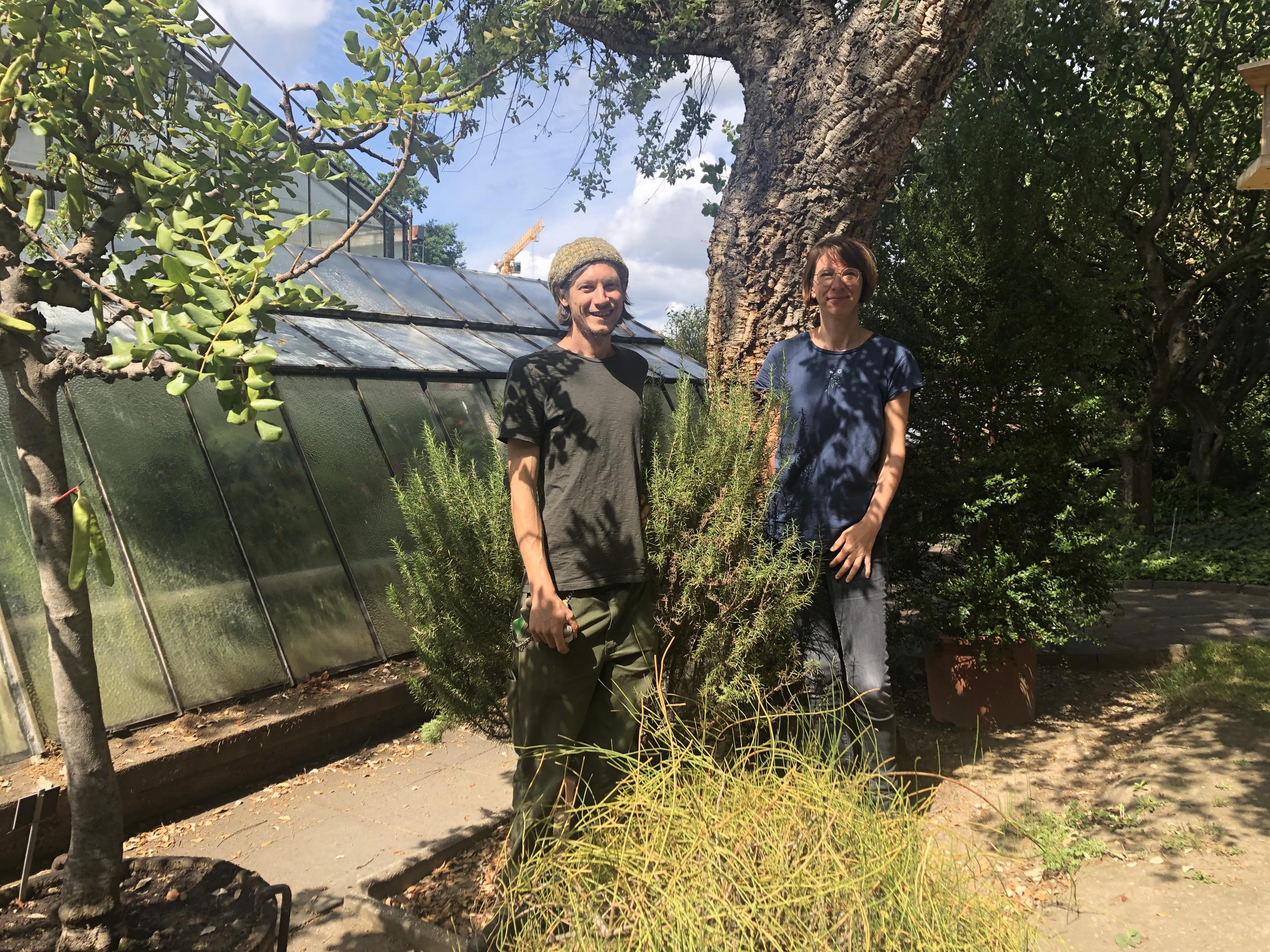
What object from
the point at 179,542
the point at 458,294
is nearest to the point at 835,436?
the point at 179,542

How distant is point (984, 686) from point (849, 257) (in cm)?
279

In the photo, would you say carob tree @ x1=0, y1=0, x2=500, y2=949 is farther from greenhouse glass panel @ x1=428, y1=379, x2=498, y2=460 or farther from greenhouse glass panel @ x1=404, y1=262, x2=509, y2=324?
greenhouse glass panel @ x1=404, y1=262, x2=509, y2=324

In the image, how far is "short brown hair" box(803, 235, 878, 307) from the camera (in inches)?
137

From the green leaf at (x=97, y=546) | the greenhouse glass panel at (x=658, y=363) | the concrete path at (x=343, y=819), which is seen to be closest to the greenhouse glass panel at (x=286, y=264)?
the greenhouse glass panel at (x=658, y=363)

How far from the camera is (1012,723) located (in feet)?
16.7

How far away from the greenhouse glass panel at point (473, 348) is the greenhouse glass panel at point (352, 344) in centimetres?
79

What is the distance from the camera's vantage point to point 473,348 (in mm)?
8500

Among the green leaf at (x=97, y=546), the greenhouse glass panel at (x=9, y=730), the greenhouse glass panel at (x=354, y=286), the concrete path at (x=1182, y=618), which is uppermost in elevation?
the greenhouse glass panel at (x=354, y=286)

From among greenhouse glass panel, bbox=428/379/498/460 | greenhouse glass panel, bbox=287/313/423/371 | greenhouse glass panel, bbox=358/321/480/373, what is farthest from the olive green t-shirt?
greenhouse glass panel, bbox=358/321/480/373

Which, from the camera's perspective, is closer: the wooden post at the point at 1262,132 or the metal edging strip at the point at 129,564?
the wooden post at the point at 1262,132

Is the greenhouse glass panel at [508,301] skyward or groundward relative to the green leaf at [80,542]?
skyward

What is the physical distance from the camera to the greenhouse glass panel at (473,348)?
315 inches

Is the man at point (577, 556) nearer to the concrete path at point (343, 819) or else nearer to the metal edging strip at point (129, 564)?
the concrete path at point (343, 819)

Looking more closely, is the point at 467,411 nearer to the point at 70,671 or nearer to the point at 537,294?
the point at 537,294
